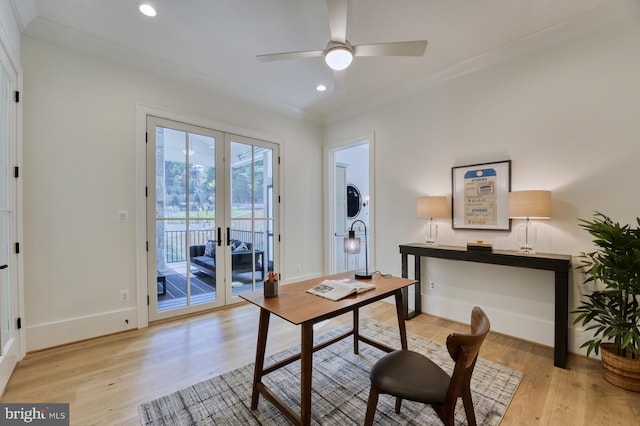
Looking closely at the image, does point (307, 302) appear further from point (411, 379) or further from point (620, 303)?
point (620, 303)

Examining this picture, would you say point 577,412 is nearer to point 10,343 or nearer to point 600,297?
point 600,297

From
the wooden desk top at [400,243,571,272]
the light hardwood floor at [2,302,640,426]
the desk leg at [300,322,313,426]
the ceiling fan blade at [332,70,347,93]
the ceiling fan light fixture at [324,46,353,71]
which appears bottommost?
the light hardwood floor at [2,302,640,426]

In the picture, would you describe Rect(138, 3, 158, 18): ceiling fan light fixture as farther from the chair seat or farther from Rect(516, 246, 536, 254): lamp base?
Rect(516, 246, 536, 254): lamp base

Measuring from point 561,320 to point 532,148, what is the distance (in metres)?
1.55

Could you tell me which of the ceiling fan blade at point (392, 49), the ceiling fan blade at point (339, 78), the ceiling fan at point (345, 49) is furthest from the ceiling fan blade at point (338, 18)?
the ceiling fan blade at point (339, 78)

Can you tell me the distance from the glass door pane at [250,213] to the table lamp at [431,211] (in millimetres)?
2121

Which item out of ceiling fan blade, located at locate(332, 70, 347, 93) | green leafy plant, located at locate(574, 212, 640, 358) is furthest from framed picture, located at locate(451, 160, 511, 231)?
ceiling fan blade, located at locate(332, 70, 347, 93)

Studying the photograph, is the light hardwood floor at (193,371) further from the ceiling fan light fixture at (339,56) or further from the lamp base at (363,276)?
the ceiling fan light fixture at (339,56)

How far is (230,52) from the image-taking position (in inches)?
111

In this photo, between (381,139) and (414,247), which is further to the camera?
(381,139)

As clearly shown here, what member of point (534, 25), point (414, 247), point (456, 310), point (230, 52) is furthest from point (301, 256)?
point (534, 25)

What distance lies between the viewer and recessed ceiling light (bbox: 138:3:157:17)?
218 cm

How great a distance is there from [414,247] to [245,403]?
2.23 meters

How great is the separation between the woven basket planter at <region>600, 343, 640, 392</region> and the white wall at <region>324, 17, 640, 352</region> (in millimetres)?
440
